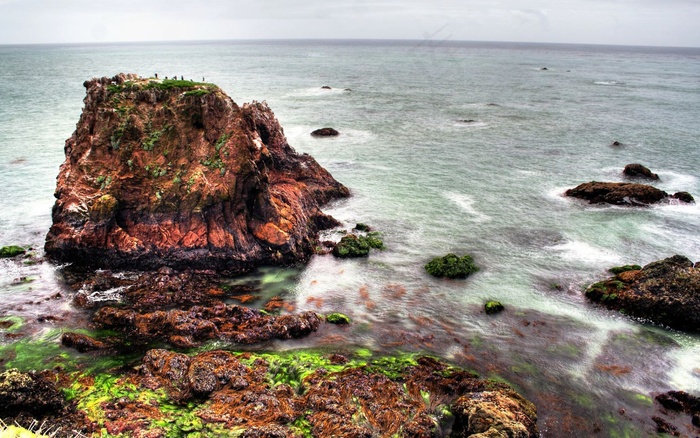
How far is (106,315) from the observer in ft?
83.8

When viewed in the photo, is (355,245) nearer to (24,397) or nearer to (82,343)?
(82,343)

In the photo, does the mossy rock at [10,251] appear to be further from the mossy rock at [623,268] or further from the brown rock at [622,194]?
the brown rock at [622,194]

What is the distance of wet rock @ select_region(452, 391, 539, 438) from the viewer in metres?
18.1

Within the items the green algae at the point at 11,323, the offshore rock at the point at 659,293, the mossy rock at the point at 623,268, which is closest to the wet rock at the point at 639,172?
the mossy rock at the point at 623,268

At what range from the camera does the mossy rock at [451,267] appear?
106 feet

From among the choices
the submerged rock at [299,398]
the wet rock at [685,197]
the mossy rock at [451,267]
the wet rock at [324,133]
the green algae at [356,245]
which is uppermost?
the wet rock at [324,133]

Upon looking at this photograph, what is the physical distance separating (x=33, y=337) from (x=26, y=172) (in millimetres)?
34307

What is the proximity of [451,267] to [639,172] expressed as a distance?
3188 cm

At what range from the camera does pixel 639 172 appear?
51688 millimetres

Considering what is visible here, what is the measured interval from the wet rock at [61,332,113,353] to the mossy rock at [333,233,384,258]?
16.2m

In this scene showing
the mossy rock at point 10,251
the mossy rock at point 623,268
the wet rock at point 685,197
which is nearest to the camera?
the mossy rock at point 623,268

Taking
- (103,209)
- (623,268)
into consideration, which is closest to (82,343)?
(103,209)

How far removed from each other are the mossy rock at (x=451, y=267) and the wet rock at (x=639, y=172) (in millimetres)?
29422

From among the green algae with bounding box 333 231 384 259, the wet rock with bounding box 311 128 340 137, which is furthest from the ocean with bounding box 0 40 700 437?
the wet rock with bounding box 311 128 340 137
